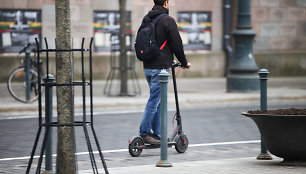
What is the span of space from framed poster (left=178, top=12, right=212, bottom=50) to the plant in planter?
1448 centimetres

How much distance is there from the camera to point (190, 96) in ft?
52.0

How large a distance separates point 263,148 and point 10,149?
3253 millimetres

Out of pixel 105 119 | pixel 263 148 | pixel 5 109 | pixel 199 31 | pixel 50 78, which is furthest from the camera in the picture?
pixel 199 31

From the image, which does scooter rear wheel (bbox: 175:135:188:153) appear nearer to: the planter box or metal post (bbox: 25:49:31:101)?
the planter box

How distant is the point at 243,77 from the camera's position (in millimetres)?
16891

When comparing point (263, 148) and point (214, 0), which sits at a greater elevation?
point (214, 0)

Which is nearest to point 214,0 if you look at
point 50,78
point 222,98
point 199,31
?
Result: point 199,31

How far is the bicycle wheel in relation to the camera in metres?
14.7

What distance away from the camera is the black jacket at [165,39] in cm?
862

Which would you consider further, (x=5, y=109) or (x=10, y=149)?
(x=5, y=109)

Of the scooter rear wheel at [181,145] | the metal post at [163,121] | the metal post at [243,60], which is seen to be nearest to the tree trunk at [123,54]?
the metal post at [243,60]

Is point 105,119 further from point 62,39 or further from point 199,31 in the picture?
point 199,31

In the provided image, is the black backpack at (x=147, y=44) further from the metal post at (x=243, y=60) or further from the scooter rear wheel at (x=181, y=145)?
the metal post at (x=243, y=60)

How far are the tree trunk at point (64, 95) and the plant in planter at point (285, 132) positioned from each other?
1988 mm
